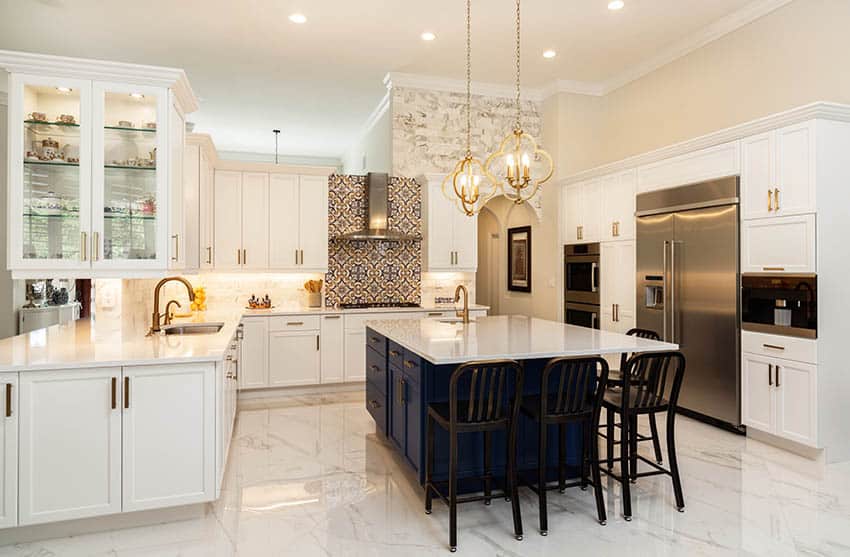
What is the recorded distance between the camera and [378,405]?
13.6 ft

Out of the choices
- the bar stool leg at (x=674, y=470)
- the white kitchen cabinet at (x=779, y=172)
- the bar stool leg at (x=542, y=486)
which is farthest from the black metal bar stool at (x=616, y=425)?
the white kitchen cabinet at (x=779, y=172)

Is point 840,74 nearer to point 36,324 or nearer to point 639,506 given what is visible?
point 639,506

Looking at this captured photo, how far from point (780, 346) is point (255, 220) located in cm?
500

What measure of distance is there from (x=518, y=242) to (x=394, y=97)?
2.70 m

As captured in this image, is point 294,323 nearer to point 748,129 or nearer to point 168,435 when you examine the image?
point 168,435

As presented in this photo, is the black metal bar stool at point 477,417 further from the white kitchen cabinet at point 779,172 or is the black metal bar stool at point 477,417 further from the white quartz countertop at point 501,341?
the white kitchen cabinet at point 779,172

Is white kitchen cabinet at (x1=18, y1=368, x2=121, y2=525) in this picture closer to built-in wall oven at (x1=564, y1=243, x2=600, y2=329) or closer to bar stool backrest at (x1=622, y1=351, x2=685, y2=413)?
bar stool backrest at (x1=622, y1=351, x2=685, y2=413)

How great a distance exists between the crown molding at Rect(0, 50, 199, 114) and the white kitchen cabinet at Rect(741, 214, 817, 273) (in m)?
4.16

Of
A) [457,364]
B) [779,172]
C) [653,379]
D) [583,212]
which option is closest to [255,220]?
[457,364]

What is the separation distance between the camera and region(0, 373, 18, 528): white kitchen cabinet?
257 cm

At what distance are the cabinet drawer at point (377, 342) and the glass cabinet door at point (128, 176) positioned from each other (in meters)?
1.60

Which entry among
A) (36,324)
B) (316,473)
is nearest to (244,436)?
(316,473)

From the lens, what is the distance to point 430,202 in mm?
6266

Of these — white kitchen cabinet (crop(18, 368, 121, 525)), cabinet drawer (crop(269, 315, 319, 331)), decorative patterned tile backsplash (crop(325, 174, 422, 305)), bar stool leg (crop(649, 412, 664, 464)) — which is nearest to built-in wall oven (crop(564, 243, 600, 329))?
decorative patterned tile backsplash (crop(325, 174, 422, 305))
